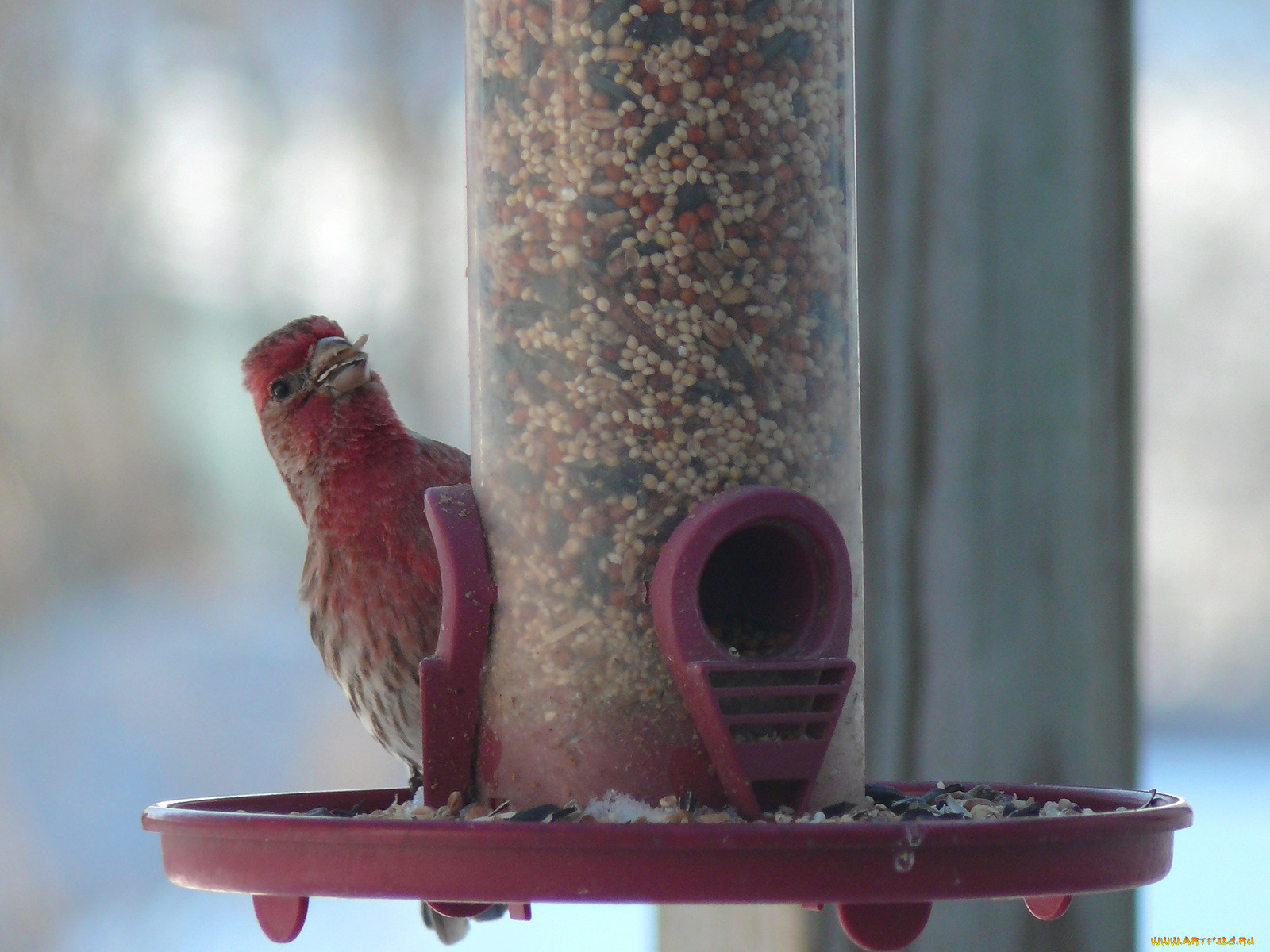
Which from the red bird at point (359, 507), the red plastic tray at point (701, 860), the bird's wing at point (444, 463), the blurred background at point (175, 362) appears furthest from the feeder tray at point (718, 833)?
the blurred background at point (175, 362)

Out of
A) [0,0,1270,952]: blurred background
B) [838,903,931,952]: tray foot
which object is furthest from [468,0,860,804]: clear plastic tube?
[0,0,1270,952]: blurred background

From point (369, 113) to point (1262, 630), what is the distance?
4382mm

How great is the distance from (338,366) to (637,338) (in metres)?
1.19

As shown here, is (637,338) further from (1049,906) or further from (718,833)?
(1049,906)

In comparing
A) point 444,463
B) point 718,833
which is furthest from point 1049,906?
point 444,463

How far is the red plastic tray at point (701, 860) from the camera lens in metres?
1.90

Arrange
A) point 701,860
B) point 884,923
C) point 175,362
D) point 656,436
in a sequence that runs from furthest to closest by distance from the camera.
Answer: point 175,362 < point 656,436 < point 884,923 < point 701,860

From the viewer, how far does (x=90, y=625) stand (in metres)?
5.56

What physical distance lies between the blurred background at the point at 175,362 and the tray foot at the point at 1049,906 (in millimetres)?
3203

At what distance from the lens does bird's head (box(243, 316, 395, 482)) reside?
3539mm

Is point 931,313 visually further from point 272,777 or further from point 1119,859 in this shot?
point 272,777

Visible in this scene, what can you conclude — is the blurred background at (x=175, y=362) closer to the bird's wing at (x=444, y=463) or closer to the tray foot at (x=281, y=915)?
the bird's wing at (x=444, y=463)

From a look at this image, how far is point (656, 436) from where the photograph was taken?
8.30 ft

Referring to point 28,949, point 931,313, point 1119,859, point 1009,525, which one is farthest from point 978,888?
point 28,949
